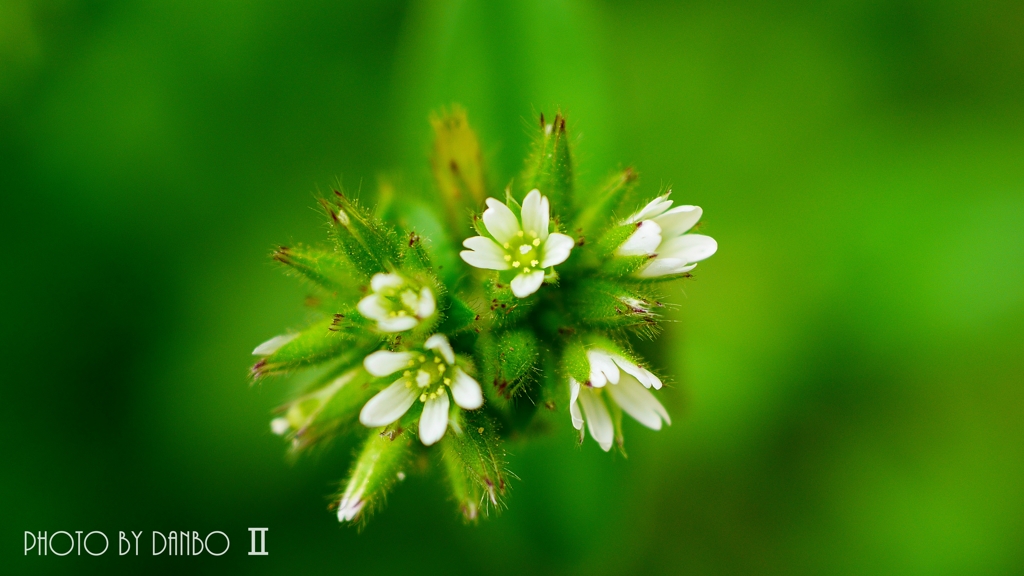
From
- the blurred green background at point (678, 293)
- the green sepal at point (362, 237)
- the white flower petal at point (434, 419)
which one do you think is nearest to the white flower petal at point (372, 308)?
the green sepal at point (362, 237)

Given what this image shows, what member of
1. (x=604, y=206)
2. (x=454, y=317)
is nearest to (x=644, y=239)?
(x=604, y=206)

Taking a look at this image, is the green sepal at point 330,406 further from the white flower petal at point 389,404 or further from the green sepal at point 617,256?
the green sepal at point 617,256

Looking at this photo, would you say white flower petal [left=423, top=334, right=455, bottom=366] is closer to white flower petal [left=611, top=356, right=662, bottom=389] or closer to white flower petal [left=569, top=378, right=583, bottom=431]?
white flower petal [left=569, top=378, right=583, bottom=431]

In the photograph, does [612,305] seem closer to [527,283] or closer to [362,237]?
[527,283]

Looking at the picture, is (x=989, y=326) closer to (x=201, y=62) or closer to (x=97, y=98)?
(x=201, y=62)

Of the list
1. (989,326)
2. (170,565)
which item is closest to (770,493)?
(989,326)

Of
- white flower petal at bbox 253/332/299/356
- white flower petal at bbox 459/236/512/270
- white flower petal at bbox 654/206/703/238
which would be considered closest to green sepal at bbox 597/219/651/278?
white flower petal at bbox 654/206/703/238

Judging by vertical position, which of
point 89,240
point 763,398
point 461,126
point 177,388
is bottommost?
point 763,398
